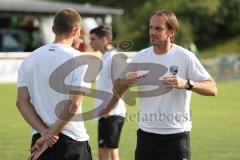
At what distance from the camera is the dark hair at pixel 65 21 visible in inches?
240

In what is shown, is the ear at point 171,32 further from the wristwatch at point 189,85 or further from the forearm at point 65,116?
the forearm at point 65,116

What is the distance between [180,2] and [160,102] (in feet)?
223

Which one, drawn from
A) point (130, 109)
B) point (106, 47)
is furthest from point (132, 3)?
point (106, 47)

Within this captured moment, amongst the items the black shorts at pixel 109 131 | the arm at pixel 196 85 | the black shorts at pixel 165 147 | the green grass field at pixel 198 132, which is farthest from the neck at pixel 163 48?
the green grass field at pixel 198 132

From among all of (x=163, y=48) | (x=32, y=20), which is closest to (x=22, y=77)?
(x=163, y=48)

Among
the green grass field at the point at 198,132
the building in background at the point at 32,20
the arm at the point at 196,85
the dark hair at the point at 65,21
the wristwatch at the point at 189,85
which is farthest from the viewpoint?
the building in background at the point at 32,20

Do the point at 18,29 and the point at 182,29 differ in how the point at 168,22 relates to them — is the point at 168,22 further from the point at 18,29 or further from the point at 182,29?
the point at 182,29

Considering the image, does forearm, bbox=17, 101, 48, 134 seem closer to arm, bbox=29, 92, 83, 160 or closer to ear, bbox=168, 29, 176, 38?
arm, bbox=29, 92, 83, 160

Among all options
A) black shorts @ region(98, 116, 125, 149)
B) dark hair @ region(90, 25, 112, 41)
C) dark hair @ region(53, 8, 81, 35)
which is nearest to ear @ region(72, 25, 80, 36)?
dark hair @ region(53, 8, 81, 35)

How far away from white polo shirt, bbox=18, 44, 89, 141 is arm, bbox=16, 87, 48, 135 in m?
0.03

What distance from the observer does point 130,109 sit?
1862cm

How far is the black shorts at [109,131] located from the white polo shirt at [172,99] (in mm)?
3044

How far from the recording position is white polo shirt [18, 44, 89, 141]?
6.18 meters

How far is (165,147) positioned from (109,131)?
3.15 meters
